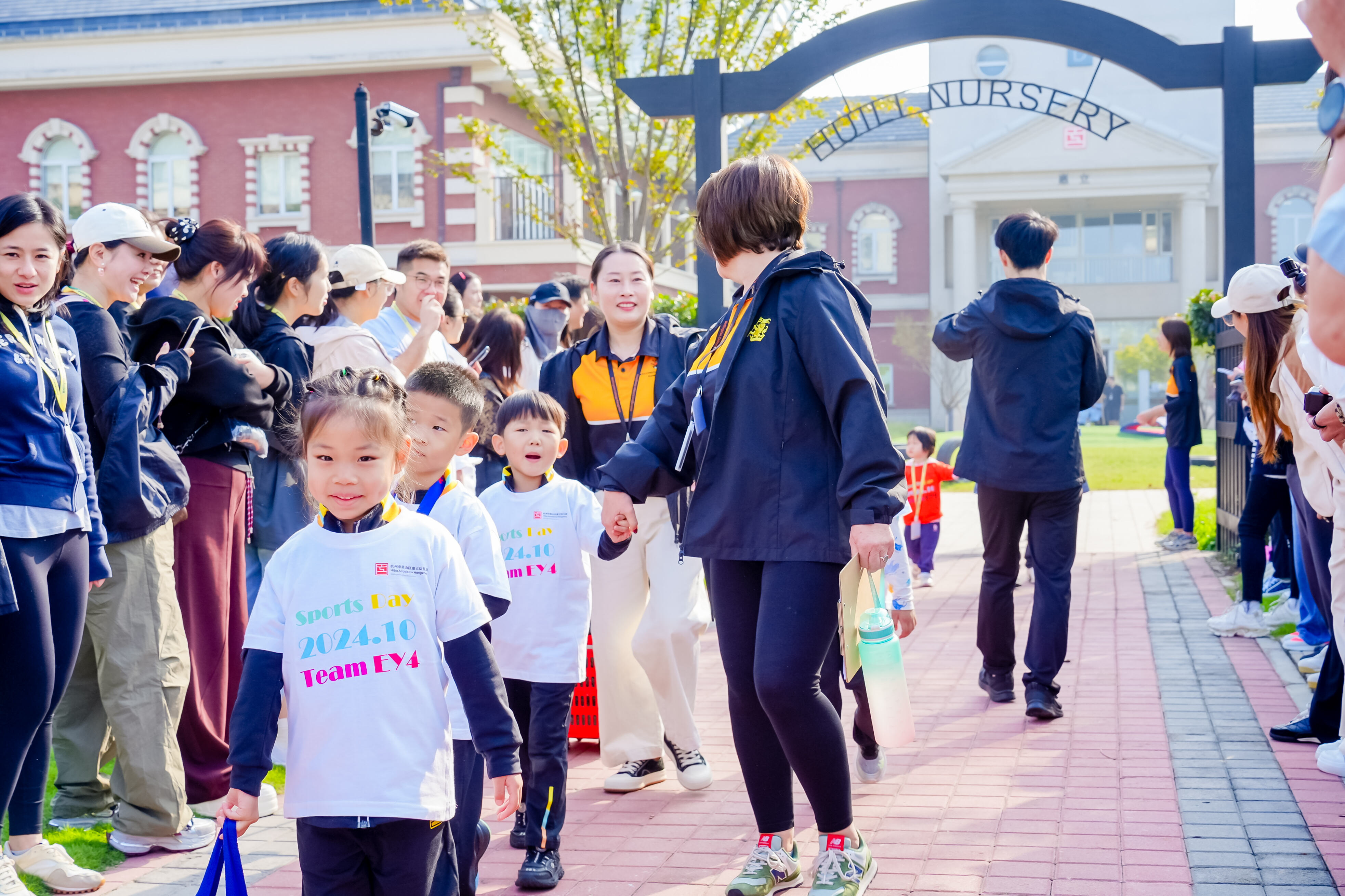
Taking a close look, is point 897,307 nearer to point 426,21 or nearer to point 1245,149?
point 426,21

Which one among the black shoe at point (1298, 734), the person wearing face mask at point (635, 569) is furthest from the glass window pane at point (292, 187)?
the black shoe at point (1298, 734)

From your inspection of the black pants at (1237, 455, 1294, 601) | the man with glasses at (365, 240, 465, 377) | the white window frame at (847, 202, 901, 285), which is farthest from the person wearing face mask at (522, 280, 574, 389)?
the white window frame at (847, 202, 901, 285)

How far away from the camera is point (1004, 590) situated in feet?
19.8

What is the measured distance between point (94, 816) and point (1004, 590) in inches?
157

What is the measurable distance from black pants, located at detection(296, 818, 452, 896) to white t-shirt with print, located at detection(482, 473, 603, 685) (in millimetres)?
1276

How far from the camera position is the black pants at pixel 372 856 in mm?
2721

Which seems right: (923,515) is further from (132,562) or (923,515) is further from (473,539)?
(473,539)

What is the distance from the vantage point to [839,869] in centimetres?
355

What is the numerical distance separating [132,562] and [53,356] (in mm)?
752

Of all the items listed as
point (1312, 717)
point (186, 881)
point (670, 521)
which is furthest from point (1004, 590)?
point (186, 881)

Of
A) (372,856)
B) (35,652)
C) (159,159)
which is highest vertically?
(159,159)

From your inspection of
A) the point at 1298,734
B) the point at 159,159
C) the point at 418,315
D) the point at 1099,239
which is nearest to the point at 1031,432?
the point at 1298,734

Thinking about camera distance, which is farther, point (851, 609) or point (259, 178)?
point (259, 178)

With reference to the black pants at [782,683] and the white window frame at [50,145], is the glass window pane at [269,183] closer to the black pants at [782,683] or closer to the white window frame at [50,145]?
the white window frame at [50,145]
